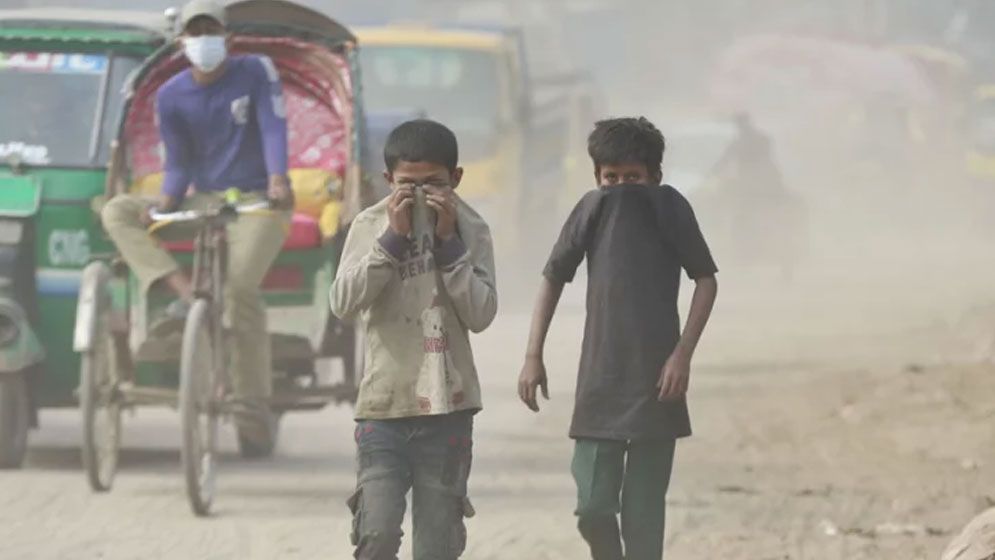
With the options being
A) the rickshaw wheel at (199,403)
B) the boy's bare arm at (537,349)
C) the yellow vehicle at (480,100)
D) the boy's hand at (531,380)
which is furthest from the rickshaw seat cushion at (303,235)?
the yellow vehicle at (480,100)

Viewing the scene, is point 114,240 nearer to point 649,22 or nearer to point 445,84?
point 445,84

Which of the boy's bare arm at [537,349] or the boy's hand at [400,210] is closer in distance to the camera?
the boy's hand at [400,210]

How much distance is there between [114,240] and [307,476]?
1468 millimetres

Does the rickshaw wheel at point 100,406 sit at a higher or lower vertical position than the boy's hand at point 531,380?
lower

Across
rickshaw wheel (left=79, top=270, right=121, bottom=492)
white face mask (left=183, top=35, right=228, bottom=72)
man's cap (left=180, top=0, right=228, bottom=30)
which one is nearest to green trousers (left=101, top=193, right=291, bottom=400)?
rickshaw wheel (left=79, top=270, right=121, bottom=492)

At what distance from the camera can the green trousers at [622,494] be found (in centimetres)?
645

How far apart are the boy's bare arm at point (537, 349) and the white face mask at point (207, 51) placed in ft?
12.5

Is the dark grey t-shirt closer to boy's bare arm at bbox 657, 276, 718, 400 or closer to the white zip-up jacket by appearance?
boy's bare arm at bbox 657, 276, 718, 400

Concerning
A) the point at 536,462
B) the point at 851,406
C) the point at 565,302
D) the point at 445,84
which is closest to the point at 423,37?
the point at 445,84

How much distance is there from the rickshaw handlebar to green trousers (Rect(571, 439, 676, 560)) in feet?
11.6

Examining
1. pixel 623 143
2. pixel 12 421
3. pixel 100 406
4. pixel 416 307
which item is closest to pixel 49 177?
pixel 12 421

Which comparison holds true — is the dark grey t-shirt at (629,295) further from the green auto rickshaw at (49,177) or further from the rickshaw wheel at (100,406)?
the green auto rickshaw at (49,177)

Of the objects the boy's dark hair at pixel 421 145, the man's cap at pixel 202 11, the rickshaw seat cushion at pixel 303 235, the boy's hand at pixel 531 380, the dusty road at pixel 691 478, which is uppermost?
the man's cap at pixel 202 11

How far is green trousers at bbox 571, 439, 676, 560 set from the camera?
6449 millimetres
